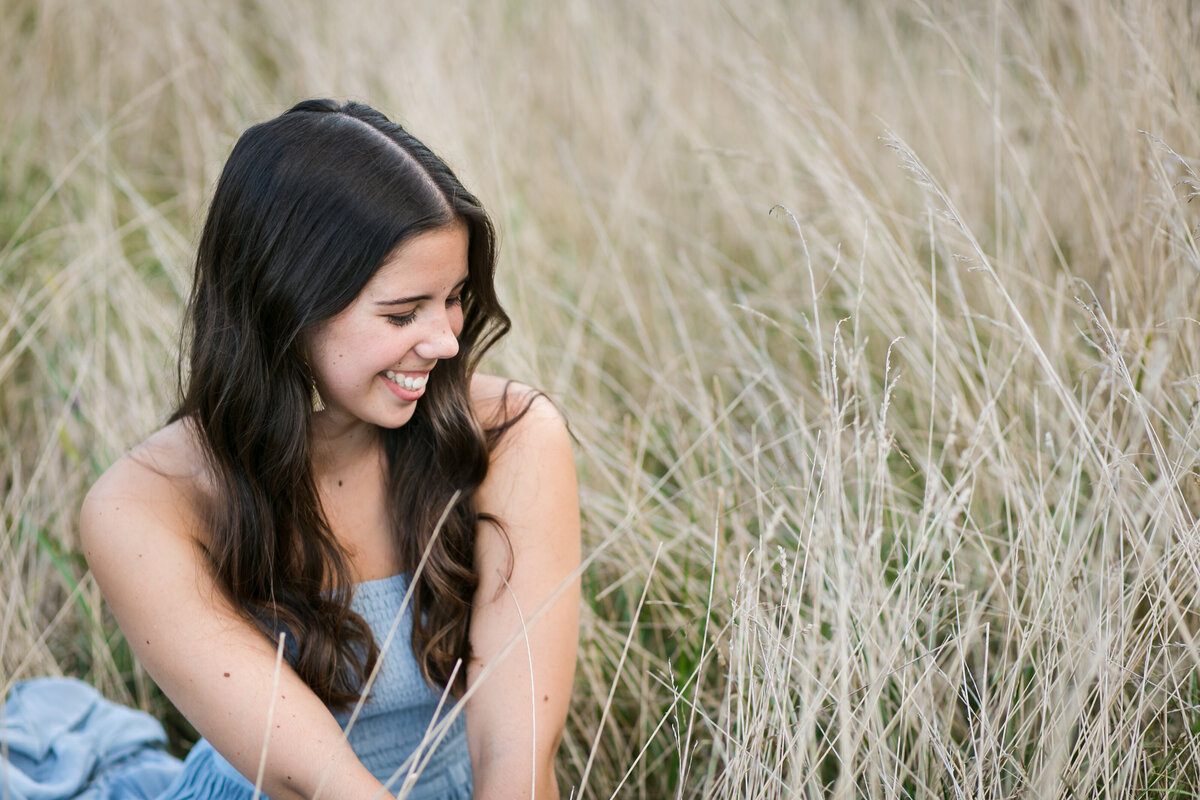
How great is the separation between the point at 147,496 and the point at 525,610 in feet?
2.08

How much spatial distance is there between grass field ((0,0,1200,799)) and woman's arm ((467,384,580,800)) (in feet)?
0.62

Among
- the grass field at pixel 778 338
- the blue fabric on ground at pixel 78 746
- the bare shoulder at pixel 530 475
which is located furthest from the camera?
the blue fabric on ground at pixel 78 746

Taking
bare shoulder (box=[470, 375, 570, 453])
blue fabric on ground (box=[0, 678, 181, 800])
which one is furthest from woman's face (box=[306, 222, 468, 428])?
blue fabric on ground (box=[0, 678, 181, 800])

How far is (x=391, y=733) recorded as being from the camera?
1.81 m

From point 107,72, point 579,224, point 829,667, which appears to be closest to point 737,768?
point 829,667

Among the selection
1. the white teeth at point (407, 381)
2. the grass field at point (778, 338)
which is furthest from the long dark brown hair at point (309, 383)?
the grass field at point (778, 338)

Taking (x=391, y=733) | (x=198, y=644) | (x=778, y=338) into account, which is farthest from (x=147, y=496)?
(x=778, y=338)

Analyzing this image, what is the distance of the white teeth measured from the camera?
1.54 meters

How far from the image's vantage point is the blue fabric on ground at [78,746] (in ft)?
6.68

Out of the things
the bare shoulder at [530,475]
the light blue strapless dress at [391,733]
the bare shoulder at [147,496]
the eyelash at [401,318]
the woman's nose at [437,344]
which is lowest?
the light blue strapless dress at [391,733]

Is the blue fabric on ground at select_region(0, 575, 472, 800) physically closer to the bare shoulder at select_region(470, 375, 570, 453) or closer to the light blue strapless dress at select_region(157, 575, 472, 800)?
the light blue strapless dress at select_region(157, 575, 472, 800)

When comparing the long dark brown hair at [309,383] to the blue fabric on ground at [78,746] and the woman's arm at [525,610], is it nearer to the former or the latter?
the woman's arm at [525,610]

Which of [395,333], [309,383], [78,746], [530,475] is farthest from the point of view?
[78,746]

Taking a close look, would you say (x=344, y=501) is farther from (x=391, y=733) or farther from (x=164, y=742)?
(x=164, y=742)
